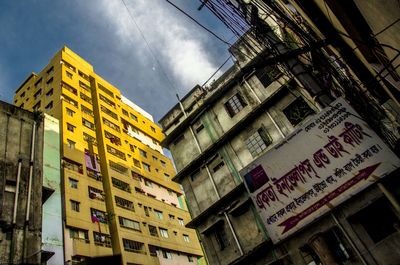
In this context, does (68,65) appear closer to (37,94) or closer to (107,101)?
(37,94)

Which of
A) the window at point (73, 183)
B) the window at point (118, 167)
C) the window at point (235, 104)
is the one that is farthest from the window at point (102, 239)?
the window at point (235, 104)

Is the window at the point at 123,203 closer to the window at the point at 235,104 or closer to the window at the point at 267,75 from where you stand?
the window at the point at 235,104

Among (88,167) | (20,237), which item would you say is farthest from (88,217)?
(20,237)

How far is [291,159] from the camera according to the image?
47.3ft

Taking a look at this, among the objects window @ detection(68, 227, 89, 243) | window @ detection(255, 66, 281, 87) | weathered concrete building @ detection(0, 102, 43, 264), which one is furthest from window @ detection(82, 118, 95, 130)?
window @ detection(255, 66, 281, 87)

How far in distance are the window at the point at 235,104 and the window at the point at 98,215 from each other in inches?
734

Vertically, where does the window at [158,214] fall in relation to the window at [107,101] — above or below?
below

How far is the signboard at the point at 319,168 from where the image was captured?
1264 cm

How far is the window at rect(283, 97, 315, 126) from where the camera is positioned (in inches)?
706

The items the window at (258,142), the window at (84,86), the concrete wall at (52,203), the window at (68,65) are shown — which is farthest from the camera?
the window at (84,86)

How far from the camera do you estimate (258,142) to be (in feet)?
63.3

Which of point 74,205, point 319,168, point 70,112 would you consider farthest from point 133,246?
point 319,168

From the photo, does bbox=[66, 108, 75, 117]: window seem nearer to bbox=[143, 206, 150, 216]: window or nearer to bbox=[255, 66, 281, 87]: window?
bbox=[143, 206, 150, 216]: window

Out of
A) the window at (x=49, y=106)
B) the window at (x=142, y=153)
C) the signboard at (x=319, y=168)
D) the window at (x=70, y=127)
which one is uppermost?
the window at (x=49, y=106)
